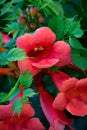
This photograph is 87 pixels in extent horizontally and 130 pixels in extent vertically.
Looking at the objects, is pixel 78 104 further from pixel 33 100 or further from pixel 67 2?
pixel 67 2

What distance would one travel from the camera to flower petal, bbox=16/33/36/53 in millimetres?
721

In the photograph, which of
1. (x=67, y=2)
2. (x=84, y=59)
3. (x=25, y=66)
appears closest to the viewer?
(x=25, y=66)

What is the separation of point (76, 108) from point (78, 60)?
109mm

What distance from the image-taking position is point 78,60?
0.78 meters

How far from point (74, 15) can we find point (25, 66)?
10.4 inches

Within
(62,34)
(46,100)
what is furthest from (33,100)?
(62,34)

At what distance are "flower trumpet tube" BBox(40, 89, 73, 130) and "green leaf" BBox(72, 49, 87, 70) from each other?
0.10 metres

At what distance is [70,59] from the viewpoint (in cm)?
76

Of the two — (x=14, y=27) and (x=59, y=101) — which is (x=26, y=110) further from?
(x=14, y=27)

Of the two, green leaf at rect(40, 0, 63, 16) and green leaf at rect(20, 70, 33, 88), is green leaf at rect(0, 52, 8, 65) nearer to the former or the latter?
green leaf at rect(20, 70, 33, 88)

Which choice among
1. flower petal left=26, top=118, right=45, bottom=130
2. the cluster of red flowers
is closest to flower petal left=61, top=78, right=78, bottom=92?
the cluster of red flowers

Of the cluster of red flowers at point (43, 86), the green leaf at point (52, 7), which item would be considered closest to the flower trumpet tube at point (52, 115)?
the cluster of red flowers at point (43, 86)

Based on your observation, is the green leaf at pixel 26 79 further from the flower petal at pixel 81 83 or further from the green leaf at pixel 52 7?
the green leaf at pixel 52 7

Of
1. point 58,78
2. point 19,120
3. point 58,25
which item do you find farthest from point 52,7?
point 19,120
